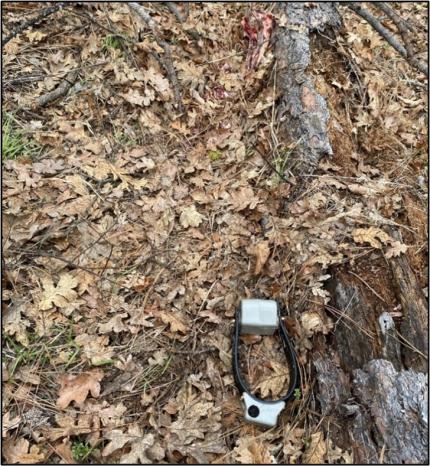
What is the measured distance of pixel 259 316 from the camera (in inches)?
101

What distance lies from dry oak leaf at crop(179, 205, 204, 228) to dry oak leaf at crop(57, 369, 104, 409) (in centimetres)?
109

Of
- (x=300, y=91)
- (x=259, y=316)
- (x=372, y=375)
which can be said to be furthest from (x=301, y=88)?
(x=372, y=375)

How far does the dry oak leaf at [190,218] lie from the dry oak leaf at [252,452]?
4.48 feet

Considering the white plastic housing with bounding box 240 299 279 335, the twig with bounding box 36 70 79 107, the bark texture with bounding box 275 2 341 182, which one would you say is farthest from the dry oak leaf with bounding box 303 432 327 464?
the twig with bounding box 36 70 79 107

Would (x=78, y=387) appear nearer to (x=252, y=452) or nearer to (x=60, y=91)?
(x=252, y=452)

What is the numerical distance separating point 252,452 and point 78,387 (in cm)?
99

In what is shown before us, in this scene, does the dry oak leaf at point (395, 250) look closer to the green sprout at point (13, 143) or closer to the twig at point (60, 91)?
the green sprout at point (13, 143)

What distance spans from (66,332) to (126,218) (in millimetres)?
851

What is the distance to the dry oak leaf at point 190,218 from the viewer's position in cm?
307

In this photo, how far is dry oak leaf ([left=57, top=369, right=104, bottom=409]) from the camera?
242cm

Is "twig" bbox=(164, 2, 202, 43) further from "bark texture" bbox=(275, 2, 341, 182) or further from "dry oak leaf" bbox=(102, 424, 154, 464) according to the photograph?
"dry oak leaf" bbox=(102, 424, 154, 464)

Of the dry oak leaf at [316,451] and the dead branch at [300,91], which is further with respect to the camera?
the dead branch at [300,91]

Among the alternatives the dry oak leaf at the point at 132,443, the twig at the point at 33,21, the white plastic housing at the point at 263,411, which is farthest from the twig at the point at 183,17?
the dry oak leaf at the point at 132,443

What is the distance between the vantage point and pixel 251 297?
2.80 meters
